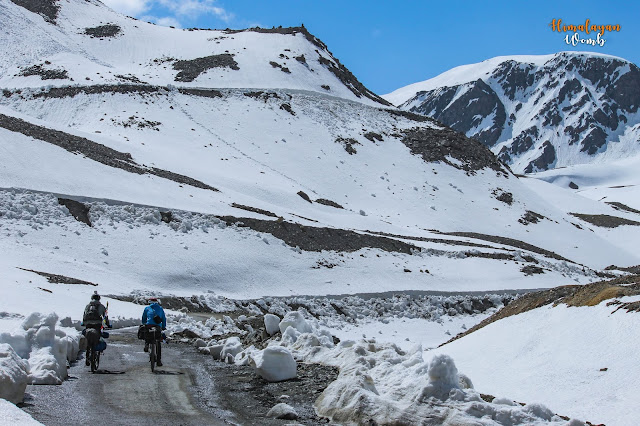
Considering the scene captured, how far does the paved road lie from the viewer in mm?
9727

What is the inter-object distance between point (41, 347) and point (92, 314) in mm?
2046

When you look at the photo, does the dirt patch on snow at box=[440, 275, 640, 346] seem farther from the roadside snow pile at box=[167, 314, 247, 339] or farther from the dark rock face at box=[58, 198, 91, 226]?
the dark rock face at box=[58, 198, 91, 226]

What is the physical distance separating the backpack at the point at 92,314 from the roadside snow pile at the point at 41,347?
83cm

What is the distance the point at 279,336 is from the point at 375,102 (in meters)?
84.5

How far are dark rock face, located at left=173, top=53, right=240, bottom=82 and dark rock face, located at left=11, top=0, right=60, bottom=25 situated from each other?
24.3m

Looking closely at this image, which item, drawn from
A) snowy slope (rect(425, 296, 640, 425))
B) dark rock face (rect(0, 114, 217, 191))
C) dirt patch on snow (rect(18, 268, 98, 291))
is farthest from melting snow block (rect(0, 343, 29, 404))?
dark rock face (rect(0, 114, 217, 191))

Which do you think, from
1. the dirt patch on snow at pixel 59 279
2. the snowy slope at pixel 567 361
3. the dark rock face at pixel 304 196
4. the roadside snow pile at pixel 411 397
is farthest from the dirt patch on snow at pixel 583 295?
the dark rock face at pixel 304 196

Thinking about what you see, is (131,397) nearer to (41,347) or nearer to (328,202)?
(41,347)

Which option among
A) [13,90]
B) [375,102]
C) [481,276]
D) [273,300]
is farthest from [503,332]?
[375,102]

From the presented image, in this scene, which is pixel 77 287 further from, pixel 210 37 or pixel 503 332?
pixel 210 37

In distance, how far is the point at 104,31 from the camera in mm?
103938

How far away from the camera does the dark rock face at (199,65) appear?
3536 inches

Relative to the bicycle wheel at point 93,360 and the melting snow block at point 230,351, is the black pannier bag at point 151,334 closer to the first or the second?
the bicycle wheel at point 93,360

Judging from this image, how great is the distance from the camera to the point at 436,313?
1458 inches
